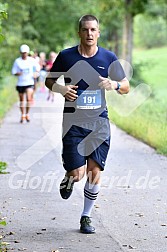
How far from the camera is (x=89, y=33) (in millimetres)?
7922

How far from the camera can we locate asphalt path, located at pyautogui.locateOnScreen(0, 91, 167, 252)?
7805 millimetres

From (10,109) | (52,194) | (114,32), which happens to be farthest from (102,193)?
(114,32)

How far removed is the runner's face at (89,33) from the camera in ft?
26.0

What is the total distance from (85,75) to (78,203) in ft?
8.35

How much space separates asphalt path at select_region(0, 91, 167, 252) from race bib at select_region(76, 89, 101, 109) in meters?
1.36

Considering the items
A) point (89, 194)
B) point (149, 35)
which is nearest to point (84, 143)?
point (89, 194)

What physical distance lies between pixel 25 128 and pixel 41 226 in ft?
37.5

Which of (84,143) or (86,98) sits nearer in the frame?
(86,98)

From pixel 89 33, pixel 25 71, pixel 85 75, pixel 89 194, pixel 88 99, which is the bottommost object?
pixel 89 194

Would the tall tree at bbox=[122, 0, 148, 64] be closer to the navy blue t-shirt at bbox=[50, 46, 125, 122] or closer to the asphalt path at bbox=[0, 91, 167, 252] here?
the asphalt path at bbox=[0, 91, 167, 252]

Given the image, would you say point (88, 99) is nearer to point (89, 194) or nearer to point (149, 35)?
point (89, 194)

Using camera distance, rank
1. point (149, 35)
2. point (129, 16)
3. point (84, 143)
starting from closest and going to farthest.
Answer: point (84, 143) → point (129, 16) → point (149, 35)

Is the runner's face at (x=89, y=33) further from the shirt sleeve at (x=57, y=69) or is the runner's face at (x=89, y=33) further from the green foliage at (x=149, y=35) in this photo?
the green foliage at (x=149, y=35)

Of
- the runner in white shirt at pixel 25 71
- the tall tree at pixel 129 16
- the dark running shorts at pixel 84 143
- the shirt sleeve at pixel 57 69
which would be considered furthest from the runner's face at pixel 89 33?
the tall tree at pixel 129 16
